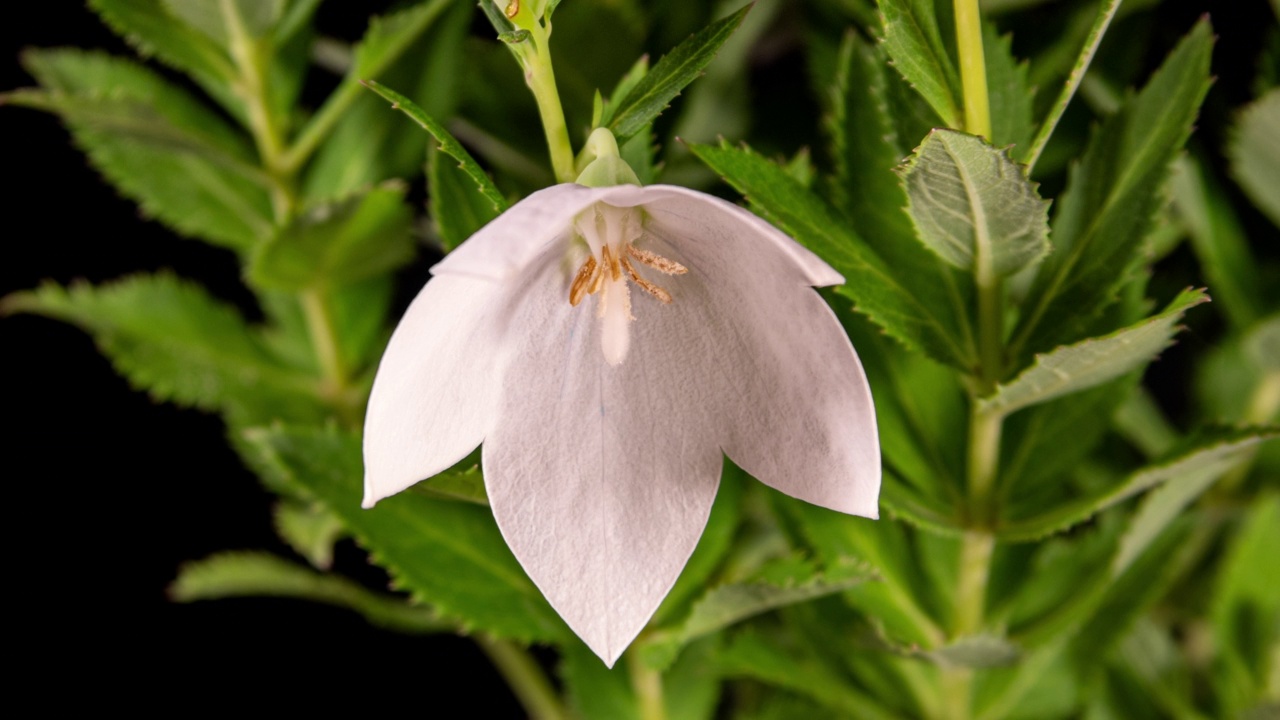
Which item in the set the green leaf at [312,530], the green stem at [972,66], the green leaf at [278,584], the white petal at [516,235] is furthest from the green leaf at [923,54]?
the green leaf at [278,584]

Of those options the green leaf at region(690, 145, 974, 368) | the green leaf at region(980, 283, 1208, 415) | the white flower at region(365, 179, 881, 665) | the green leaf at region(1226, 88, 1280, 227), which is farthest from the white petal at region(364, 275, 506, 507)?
the green leaf at region(1226, 88, 1280, 227)

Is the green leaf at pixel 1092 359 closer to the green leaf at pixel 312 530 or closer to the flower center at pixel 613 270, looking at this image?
the flower center at pixel 613 270

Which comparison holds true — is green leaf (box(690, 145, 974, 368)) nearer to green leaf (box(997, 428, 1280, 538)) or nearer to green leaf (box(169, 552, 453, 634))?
green leaf (box(997, 428, 1280, 538))

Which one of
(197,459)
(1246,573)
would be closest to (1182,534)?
(1246,573)

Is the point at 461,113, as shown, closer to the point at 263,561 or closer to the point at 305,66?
the point at 305,66

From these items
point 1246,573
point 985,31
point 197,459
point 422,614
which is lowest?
point 197,459

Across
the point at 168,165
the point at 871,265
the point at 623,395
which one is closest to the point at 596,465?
the point at 623,395
